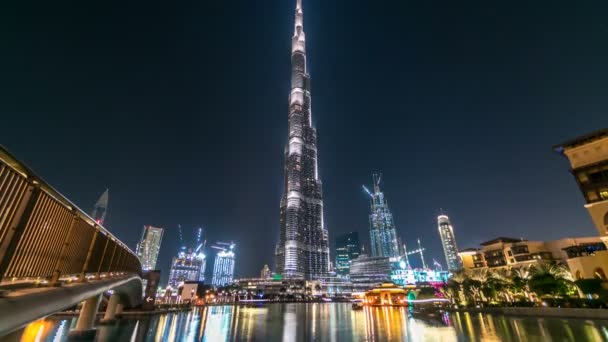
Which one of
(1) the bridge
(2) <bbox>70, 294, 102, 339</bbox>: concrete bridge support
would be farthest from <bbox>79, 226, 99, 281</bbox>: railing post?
(2) <bbox>70, 294, 102, 339</bbox>: concrete bridge support

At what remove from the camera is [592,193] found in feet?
156

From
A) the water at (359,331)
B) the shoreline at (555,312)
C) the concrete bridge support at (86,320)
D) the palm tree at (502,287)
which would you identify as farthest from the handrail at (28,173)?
the palm tree at (502,287)

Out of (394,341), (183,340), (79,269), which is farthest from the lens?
(183,340)

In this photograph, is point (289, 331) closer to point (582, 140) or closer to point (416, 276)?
point (582, 140)

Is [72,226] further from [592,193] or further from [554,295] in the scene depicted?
[592,193]

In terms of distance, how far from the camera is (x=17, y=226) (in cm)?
616

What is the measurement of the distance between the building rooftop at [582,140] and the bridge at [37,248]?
244 ft

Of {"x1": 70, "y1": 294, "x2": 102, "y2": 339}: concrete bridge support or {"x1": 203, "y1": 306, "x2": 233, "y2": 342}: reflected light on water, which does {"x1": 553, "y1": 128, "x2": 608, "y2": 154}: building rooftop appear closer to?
{"x1": 203, "y1": 306, "x2": 233, "y2": 342}: reflected light on water

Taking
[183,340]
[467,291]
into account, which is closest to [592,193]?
Result: [467,291]

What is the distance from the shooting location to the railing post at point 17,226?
576 centimetres

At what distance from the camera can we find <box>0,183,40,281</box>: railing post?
576cm

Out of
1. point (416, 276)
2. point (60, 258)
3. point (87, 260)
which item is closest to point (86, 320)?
point (87, 260)

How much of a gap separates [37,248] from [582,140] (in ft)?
248

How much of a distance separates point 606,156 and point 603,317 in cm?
3122
